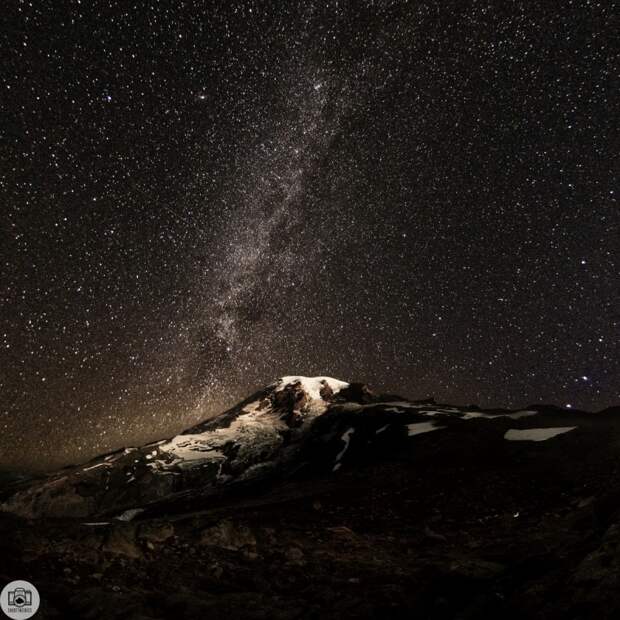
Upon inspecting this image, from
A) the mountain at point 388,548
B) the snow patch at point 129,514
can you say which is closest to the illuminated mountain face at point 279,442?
the snow patch at point 129,514

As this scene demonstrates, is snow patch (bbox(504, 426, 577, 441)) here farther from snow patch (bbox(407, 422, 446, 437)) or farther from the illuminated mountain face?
snow patch (bbox(407, 422, 446, 437))

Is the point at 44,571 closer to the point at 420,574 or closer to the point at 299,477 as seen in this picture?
the point at 420,574

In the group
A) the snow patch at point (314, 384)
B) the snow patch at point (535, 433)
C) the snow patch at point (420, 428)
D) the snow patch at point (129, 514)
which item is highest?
the snow patch at point (314, 384)

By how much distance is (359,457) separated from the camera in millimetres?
43375

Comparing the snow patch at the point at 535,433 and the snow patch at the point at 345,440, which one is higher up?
the snow patch at the point at 345,440

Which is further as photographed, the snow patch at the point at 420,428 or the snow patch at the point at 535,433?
the snow patch at the point at 420,428

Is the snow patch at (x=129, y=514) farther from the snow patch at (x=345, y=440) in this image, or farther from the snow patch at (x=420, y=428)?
the snow patch at (x=420, y=428)

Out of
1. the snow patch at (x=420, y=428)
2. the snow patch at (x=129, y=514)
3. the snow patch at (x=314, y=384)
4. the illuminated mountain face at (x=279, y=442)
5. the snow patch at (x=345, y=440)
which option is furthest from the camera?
the snow patch at (x=314, y=384)

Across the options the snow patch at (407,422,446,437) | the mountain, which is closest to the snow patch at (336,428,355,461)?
the snow patch at (407,422,446,437)

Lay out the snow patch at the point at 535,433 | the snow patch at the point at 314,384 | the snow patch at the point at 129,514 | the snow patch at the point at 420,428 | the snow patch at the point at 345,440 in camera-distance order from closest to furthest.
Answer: the snow patch at the point at 535,433 < the snow patch at the point at 129,514 < the snow patch at the point at 420,428 < the snow patch at the point at 345,440 < the snow patch at the point at 314,384

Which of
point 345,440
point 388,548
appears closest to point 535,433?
point 345,440

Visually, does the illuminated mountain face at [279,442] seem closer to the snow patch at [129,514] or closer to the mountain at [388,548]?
the snow patch at [129,514]

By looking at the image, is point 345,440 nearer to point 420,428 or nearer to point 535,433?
point 420,428

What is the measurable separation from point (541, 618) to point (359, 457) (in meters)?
37.1
